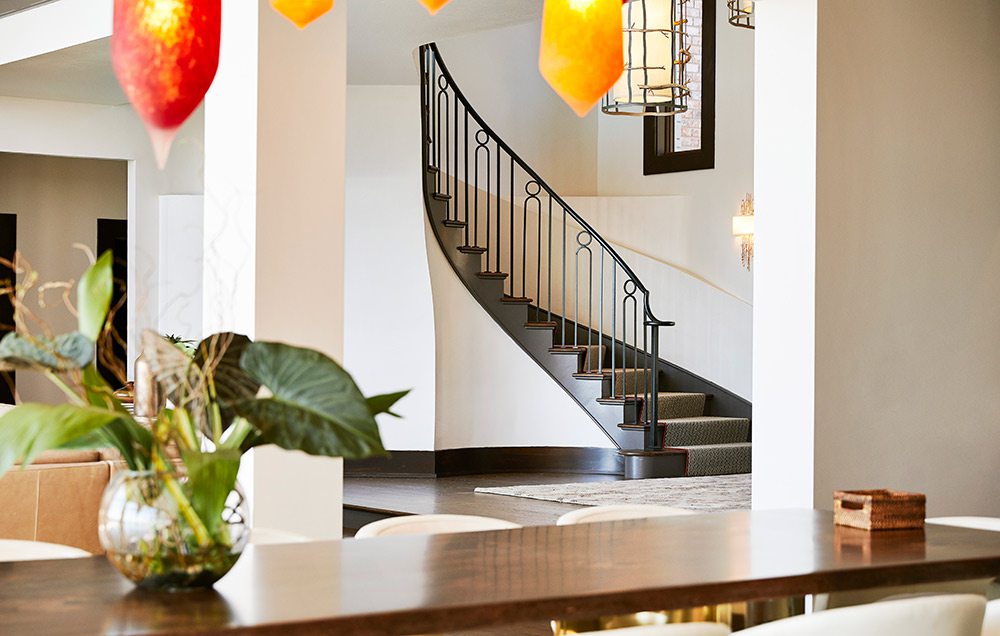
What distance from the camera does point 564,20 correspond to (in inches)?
97.2

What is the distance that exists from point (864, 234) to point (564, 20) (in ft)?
9.31

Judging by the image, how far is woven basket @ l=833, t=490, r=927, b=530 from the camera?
3031mm

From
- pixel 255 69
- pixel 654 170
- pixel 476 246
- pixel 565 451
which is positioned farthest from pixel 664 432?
pixel 255 69

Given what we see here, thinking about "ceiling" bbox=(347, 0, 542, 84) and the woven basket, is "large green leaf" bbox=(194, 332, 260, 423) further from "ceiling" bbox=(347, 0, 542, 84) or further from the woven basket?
"ceiling" bbox=(347, 0, 542, 84)

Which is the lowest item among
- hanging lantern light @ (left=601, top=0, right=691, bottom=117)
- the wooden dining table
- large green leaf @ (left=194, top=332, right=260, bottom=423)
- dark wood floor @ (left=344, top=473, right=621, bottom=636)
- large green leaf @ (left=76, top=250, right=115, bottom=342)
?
dark wood floor @ (left=344, top=473, right=621, bottom=636)

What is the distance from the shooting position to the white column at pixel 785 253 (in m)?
4.82

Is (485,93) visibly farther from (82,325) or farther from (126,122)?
(82,325)

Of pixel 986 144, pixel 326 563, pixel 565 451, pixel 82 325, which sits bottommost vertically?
pixel 565 451

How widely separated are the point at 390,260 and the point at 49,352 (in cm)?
796

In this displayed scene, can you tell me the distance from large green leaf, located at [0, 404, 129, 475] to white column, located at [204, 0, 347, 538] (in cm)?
218

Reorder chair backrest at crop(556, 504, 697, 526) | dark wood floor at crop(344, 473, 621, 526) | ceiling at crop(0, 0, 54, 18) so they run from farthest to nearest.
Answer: ceiling at crop(0, 0, 54, 18), dark wood floor at crop(344, 473, 621, 526), chair backrest at crop(556, 504, 697, 526)

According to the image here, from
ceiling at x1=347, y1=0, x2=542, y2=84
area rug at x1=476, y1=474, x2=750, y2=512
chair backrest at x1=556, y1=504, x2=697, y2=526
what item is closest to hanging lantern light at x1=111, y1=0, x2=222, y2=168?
chair backrest at x1=556, y1=504, x2=697, y2=526

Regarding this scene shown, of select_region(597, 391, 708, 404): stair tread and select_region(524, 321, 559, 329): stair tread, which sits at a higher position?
select_region(524, 321, 559, 329): stair tread

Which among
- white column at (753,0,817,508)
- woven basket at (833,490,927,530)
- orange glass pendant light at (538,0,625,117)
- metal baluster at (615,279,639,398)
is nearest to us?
orange glass pendant light at (538,0,625,117)
